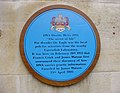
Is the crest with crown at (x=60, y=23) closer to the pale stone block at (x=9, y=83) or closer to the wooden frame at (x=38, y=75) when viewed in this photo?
the wooden frame at (x=38, y=75)

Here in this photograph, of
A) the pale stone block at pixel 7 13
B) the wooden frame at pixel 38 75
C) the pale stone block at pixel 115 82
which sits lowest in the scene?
the pale stone block at pixel 115 82

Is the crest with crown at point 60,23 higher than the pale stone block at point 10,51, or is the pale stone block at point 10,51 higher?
the crest with crown at point 60,23

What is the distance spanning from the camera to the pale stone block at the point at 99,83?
4176mm

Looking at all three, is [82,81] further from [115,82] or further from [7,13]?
[7,13]

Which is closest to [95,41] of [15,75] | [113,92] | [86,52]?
[86,52]

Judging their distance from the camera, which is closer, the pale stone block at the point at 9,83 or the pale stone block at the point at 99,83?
the pale stone block at the point at 9,83

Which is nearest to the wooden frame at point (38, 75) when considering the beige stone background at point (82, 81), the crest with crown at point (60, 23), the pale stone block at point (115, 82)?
the beige stone background at point (82, 81)

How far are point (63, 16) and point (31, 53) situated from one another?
2.39 ft

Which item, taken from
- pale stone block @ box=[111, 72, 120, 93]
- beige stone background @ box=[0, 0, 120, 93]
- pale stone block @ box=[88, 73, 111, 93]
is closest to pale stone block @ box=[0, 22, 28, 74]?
beige stone background @ box=[0, 0, 120, 93]

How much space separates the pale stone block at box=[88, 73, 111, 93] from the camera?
4.18m

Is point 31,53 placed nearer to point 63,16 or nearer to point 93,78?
point 63,16

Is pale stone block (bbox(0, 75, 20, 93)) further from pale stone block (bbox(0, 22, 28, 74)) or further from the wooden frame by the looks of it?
the wooden frame

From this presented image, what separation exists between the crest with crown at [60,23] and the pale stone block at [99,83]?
826mm

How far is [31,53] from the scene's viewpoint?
160 inches
